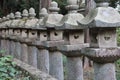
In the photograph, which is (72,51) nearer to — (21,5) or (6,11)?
(21,5)

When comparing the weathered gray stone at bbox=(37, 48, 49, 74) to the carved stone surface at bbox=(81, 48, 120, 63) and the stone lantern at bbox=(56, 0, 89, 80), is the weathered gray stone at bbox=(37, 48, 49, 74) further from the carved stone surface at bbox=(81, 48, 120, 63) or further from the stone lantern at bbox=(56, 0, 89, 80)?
the carved stone surface at bbox=(81, 48, 120, 63)

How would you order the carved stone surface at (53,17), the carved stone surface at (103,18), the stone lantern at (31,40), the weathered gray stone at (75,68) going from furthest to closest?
the stone lantern at (31,40)
the carved stone surface at (53,17)
the weathered gray stone at (75,68)
the carved stone surface at (103,18)

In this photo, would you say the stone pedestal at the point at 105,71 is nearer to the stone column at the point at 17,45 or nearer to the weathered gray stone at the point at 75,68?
the weathered gray stone at the point at 75,68

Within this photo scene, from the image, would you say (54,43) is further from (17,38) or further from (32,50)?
(17,38)

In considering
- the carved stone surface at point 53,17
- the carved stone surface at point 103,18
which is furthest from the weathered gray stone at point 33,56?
the carved stone surface at point 103,18

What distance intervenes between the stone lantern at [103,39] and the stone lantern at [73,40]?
36 cm

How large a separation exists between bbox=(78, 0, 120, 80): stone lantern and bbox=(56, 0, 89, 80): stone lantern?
36 cm

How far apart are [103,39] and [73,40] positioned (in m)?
0.55

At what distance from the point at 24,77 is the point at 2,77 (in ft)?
0.89

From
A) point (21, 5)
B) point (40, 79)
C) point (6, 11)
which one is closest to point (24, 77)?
point (40, 79)

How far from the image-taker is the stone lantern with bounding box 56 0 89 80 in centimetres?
245

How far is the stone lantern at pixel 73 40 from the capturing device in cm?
245

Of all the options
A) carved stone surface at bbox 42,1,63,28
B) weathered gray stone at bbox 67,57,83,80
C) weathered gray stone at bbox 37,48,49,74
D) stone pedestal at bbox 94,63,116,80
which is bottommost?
weathered gray stone at bbox 37,48,49,74

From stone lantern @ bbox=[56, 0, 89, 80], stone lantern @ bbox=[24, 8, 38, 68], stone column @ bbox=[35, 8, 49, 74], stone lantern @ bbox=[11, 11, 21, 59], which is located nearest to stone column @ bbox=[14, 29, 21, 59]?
stone lantern @ bbox=[11, 11, 21, 59]
